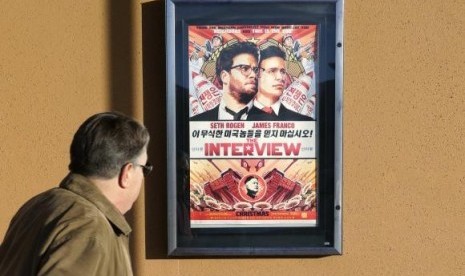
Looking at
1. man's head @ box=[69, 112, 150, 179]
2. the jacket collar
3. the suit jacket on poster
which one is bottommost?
the jacket collar

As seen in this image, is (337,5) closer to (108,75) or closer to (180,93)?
(180,93)

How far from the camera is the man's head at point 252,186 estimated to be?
13.9ft

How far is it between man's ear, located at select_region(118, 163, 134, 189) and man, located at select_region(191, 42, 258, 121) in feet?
5.45

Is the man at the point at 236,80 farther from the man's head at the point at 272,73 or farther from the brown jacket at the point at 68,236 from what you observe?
the brown jacket at the point at 68,236

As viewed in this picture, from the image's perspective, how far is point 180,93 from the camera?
417 cm

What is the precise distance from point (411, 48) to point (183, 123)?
1.33 m

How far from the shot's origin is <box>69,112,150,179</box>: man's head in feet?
8.19

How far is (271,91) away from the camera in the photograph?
13.8 ft

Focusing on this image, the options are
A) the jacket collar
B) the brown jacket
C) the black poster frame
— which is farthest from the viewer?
the black poster frame

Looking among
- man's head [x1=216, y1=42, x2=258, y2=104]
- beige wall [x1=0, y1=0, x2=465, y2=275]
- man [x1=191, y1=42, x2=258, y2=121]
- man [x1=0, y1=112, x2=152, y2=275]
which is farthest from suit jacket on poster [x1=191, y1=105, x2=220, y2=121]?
man [x1=0, y1=112, x2=152, y2=275]

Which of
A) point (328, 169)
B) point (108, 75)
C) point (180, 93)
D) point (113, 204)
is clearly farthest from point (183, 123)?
point (113, 204)

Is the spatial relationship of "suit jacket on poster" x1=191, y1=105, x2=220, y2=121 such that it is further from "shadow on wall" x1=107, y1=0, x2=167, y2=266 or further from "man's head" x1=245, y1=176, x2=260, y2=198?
"man's head" x1=245, y1=176, x2=260, y2=198

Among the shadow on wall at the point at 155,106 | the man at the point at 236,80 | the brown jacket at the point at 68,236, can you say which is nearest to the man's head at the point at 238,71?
the man at the point at 236,80

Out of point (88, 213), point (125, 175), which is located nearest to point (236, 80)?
point (125, 175)
